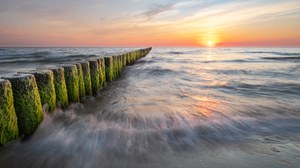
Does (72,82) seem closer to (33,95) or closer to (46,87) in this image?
(46,87)

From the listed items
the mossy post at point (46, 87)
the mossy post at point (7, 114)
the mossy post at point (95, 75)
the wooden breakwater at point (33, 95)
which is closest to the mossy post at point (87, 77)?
the wooden breakwater at point (33, 95)

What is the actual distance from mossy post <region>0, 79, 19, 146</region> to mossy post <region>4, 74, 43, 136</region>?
12 centimetres

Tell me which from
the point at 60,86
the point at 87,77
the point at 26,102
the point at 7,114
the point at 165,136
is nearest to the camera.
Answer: the point at 7,114

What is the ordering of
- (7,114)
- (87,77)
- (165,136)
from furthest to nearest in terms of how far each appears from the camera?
1. (87,77)
2. (165,136)
3. (7,114)

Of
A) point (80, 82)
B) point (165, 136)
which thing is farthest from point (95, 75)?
point (165, 136)

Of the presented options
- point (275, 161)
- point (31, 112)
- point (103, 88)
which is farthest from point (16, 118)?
point (103, 88)

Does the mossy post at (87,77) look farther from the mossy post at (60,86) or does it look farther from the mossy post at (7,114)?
the mossy post at (7,114)

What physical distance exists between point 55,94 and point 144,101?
248 centimetres

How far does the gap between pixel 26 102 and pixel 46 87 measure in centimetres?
56

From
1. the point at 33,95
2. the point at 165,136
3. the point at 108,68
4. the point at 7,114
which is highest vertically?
the point at 33,95

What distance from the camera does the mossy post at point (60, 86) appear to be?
3989 millimetres

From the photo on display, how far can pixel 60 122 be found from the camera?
4.00 m

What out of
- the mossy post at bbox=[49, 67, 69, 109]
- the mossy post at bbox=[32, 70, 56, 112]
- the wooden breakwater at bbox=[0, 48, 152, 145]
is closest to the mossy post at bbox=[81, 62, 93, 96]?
the wooden breakwater at bbox=[0, 48, 152, 145]

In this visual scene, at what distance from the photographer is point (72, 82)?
460cm
